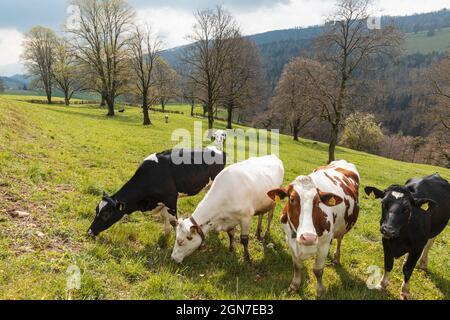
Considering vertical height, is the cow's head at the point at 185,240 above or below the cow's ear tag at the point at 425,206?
below

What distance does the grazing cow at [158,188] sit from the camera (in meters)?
7.45

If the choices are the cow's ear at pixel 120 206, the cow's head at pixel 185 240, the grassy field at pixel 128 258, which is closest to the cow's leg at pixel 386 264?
the grassy field at pixel 128 258

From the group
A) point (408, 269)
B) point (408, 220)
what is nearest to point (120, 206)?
point (408, 220)

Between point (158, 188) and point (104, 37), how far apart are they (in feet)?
151

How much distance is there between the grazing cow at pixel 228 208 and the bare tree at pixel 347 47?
17421 millimetres

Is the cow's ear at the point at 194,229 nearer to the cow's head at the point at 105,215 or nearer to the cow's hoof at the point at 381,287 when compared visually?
the cow's head at the point at 105,215

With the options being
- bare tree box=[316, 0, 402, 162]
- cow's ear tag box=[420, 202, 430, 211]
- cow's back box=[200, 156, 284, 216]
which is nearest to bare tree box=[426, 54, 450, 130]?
bare tree box=[316, 0, 402, 162]

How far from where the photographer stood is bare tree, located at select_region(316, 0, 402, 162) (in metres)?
21.6

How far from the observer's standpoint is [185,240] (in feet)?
21.7

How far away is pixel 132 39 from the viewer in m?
42.6

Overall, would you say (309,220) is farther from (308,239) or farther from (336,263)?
(336,263)

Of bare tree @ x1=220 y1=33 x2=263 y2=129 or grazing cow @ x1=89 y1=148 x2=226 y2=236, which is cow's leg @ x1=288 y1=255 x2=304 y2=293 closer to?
grazing cow @ x1=89 y1=148 x2=226 y2=236
